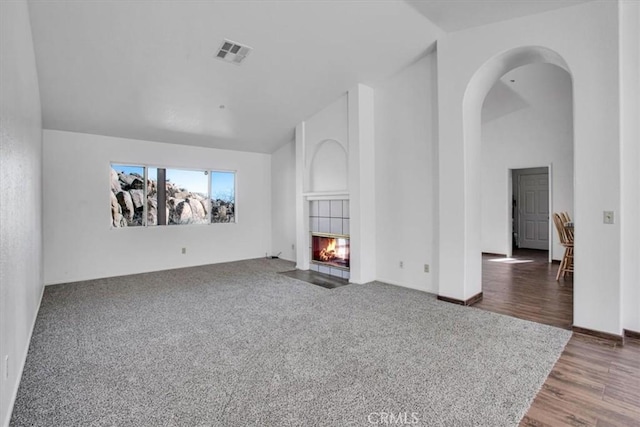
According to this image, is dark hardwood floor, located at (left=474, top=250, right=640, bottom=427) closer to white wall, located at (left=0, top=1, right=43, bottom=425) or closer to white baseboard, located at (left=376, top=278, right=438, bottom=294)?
white baseboard, located at (left=376, top=278, right=438, bottom=294)

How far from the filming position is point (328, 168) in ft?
18.5

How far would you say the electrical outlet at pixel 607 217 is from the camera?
285 cm

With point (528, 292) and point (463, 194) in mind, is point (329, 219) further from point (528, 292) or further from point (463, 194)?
point (528, 292)

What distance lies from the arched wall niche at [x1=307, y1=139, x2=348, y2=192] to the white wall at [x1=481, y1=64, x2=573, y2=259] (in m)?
3.08

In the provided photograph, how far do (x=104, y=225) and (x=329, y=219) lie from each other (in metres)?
3.77

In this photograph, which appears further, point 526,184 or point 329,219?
point 526,184

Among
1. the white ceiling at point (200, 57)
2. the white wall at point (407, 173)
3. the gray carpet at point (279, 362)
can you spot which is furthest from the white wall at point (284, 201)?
the gray carpet at point (279, 362)

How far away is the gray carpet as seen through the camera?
74.4 inches

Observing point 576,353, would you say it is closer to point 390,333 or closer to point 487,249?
point 390,333

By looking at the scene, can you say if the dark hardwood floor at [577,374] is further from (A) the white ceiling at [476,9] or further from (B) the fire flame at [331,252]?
(A) the white ceiling at [476,9]

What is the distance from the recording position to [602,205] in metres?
2.90

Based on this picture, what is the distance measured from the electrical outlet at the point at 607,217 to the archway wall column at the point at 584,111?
0.04 metres

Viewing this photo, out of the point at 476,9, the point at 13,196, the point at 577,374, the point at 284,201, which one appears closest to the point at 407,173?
the point at 476,9

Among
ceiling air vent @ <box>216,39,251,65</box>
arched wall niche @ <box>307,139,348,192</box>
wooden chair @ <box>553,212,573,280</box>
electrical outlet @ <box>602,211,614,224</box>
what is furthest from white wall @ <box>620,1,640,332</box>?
ceiling air vent @ <box>216,39,251,65</box>
